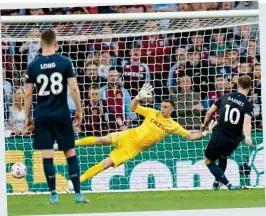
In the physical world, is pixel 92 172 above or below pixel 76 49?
below

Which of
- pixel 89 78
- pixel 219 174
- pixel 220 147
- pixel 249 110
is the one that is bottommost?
pixel 219 174

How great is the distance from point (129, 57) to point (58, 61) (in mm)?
4937

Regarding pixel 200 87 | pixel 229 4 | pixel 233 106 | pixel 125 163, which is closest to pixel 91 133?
pixel 125 163

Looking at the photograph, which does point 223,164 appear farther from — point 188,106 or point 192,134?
point 188,106

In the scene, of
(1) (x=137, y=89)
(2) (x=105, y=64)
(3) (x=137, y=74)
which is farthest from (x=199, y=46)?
(2) (x=105, y=64)

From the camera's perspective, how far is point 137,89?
15.3m

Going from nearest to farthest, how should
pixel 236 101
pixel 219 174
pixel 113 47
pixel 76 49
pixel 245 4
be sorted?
1. pixel 236 101
2. pixel 219 174
3. pixel 113 47
4. pixel 76 49
5. pixel 245 4

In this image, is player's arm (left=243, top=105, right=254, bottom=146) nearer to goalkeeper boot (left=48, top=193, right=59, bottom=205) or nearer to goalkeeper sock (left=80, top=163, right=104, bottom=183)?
goalkeeper sock (left=80, top=163, right=104, bottom=183)

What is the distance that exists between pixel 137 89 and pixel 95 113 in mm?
830

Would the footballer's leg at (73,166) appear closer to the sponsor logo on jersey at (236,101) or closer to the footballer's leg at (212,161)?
the footballer's leg at (212,161)

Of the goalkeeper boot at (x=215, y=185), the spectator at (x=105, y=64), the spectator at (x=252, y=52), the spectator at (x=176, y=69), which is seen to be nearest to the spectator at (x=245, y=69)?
the spectator at (x=252, y=52)

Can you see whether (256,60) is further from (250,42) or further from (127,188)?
(127,188)

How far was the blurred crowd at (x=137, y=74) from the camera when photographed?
1495cm

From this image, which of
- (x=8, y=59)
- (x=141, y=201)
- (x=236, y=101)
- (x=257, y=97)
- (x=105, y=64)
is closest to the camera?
(x=141, y=201)
